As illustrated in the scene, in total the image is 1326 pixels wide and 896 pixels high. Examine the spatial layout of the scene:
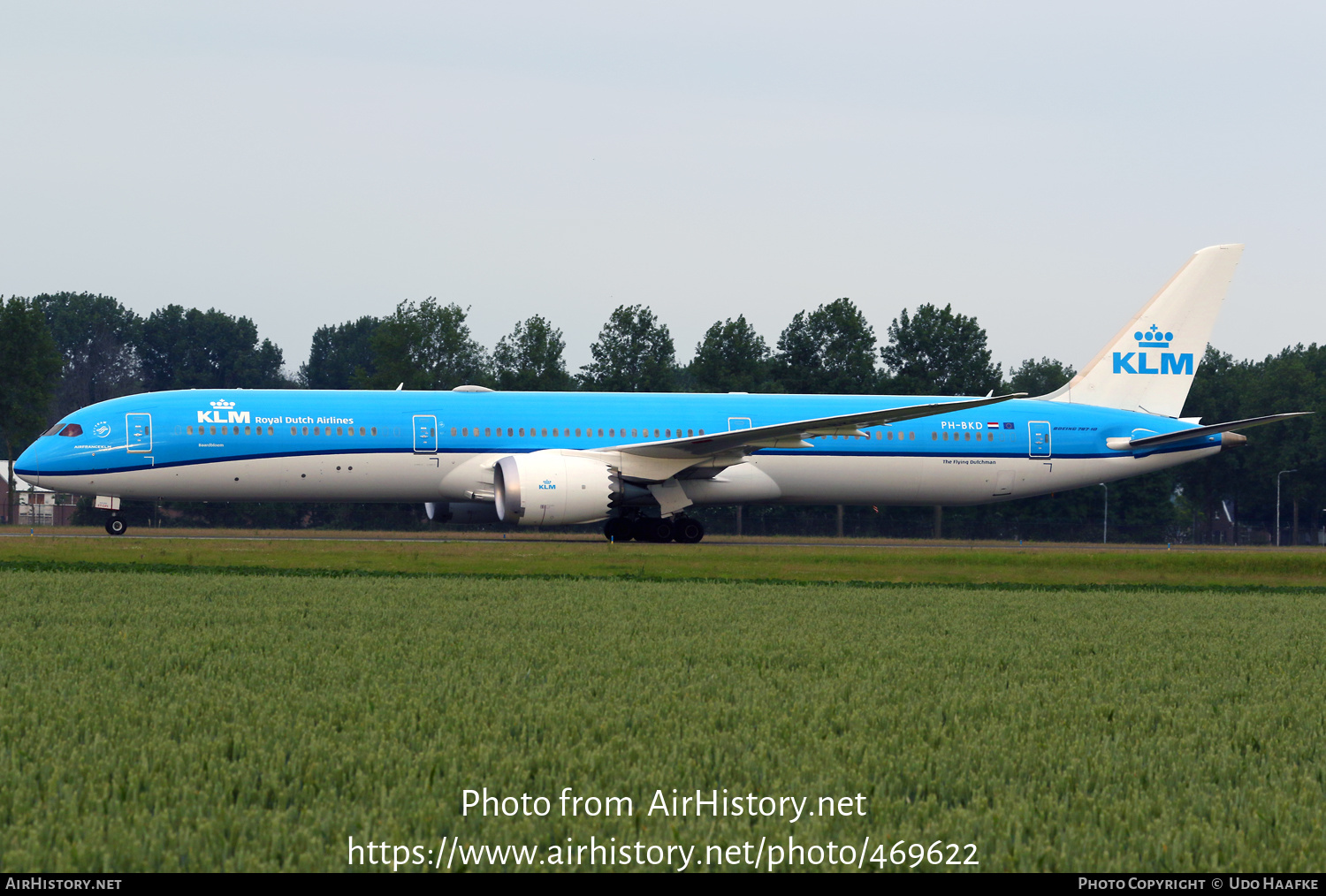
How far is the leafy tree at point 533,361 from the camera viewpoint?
67.0 meters

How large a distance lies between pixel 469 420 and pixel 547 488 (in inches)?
139

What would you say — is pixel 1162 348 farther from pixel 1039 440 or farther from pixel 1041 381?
pixel 1041 381

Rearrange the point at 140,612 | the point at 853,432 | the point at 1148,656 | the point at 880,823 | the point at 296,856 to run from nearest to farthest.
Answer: the point at 296,856
the point at 880,823
the point at 1148,656
the point at 140,612
the point at 853,432

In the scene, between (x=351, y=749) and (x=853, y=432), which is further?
(x=853, y=432)

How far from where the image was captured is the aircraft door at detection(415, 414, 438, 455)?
25828mm

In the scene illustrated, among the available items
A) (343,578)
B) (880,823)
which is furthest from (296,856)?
(343,578)

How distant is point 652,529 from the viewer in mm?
26984

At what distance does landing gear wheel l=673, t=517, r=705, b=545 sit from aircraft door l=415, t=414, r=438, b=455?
548 centimetres

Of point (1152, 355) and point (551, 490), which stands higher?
point (1152, 355)

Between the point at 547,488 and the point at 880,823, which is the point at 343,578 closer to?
the point at 547,488

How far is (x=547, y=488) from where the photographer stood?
23.7 metres

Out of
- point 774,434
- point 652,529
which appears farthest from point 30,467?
point 774,434

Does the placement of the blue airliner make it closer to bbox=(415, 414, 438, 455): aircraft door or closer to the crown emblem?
bbox=(415, 414, 438, 455): aircraft door

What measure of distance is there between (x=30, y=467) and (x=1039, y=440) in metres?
22.6
